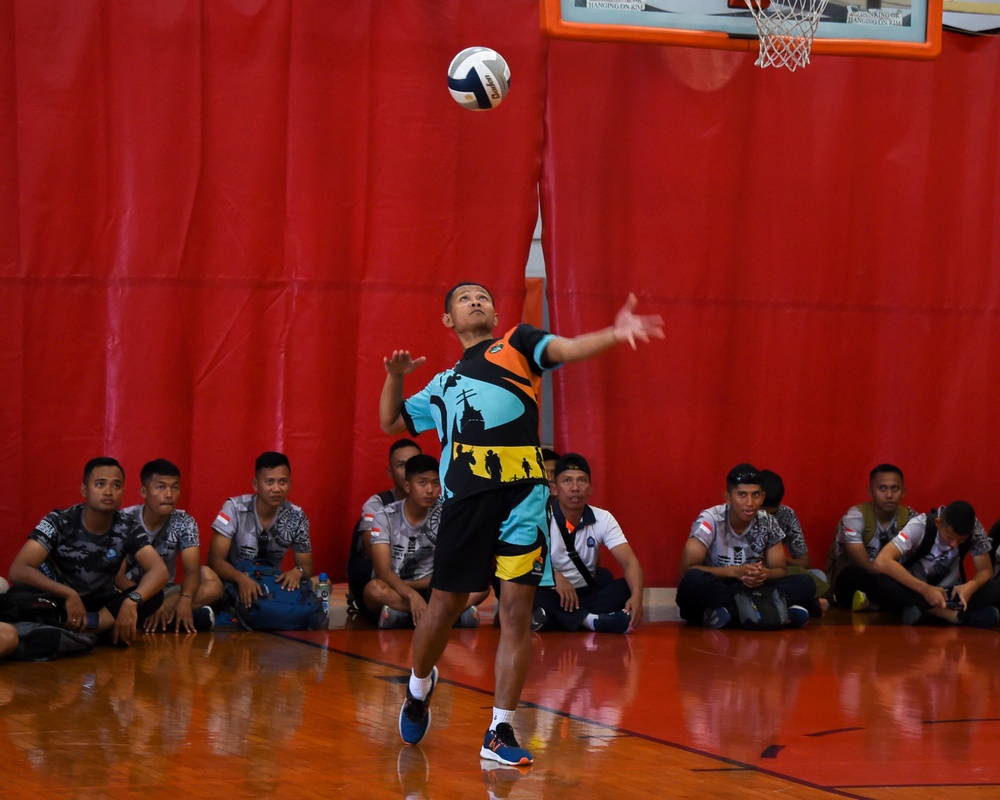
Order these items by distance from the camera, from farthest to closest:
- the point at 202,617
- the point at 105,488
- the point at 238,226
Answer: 1. the point at 238,226
2. the point at 202,617
3. the point at 105,488

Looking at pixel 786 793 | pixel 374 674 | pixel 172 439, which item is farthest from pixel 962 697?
pixel 172 439

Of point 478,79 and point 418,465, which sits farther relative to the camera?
point 418,465

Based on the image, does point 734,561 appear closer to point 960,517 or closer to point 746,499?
point 746,499

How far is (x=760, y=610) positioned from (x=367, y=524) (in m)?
2.62

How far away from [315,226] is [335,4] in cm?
146

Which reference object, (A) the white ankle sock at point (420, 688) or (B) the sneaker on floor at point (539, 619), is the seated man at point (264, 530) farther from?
(A) the white ankle sock at point (420, 688)

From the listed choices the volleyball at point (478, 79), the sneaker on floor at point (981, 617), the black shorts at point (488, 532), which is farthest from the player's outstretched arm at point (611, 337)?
the sneaker on floor at point (981, 617)

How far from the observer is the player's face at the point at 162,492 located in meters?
7.83

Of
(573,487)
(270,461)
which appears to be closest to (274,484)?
(270,461)

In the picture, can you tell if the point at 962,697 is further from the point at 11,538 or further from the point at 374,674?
the point at 11,538

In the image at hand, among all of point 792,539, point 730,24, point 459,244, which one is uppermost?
point 730,24

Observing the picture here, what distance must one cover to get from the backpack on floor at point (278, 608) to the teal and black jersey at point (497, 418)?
3.39 m

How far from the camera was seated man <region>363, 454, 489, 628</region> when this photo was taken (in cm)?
830

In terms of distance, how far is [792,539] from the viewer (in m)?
9.49
